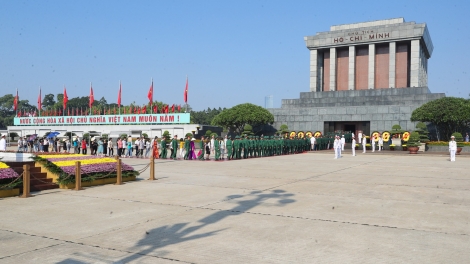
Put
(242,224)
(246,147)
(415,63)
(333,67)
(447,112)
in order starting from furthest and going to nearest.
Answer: (333,67) < (415,63) < (447,112) < (246,147) < (242,224)

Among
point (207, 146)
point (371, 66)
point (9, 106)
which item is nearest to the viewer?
point (207, 146)

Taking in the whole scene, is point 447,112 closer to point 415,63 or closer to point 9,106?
point 415,63

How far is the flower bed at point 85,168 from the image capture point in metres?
11.5

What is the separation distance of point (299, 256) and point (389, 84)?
1632 inches

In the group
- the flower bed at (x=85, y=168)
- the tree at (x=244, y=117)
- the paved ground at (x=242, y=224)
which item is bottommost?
the paved ground at (x=242, y=224)

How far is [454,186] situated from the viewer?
1177 centimetres

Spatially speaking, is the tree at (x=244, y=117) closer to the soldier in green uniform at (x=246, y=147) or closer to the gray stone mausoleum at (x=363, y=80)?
the gray stone mausoleum at (x=363, y=80)

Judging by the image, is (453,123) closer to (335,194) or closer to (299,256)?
(335,194)

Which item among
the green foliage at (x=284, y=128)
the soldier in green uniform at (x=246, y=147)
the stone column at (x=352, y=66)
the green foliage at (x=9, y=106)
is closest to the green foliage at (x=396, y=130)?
the green foliage at (x=284, y=128)

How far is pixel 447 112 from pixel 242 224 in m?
30.7

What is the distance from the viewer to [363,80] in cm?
4625

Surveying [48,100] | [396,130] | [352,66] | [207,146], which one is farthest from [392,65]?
[48,100]

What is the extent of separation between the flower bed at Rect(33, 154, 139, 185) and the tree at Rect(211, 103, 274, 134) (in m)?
28.6

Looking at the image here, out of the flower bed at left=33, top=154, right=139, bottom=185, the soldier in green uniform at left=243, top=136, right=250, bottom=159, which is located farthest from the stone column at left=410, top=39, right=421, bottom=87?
the flower bed at left=33, top=154, right=139, bottom=185
